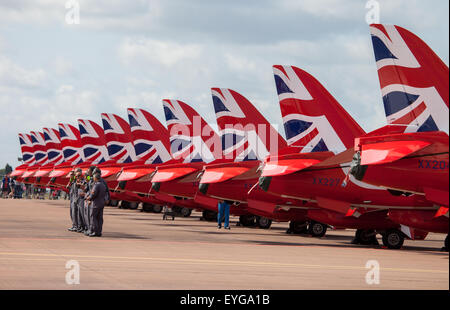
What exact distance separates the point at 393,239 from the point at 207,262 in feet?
24.7

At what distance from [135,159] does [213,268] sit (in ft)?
81.6

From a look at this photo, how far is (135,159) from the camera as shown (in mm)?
38375

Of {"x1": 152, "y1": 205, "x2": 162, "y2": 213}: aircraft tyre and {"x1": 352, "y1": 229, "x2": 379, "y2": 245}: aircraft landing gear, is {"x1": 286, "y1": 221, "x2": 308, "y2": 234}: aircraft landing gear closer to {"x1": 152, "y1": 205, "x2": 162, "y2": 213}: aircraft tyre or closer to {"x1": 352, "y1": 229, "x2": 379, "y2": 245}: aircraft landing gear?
{"x1": 352, "y1": 229, "x2": 379, "y2": 245}: aircraft landing gear

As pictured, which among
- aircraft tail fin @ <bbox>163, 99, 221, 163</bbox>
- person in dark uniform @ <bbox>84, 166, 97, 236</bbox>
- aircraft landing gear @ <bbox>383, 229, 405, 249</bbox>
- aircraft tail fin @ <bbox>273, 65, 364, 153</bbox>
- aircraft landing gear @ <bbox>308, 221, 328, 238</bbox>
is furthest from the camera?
aircraft tail fin @ <bbox>163, 99, 221, 163</bbox>

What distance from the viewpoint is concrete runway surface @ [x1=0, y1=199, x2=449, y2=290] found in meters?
11.8

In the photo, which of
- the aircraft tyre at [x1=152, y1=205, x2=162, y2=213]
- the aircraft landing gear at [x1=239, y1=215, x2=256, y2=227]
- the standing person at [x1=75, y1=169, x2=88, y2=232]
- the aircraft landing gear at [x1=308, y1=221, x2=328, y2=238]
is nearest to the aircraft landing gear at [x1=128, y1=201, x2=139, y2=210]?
the aircraft tyre at [x1=152, y1=205, x2=162, y2=213]

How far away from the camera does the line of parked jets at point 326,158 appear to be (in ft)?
53.5

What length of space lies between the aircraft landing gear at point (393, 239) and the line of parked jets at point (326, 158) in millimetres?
27

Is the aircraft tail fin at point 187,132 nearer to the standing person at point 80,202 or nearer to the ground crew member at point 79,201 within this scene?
the ground crew member at point 79,201

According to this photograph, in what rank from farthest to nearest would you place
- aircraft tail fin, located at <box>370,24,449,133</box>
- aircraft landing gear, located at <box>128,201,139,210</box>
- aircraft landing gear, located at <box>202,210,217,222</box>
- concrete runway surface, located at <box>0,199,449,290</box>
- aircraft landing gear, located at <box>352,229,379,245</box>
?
aircraft landing gear, located at <box>128,201,139,210</box> < aircraft landing gear, located at <box>202,210,217,222</box> < aircraft landing gear, located at <box>352,229,379,245</box> < aircraft tail fin, located at <box>370,24,449,133</box> < concrete runway surface, located at <box>0,199,449,290</box>

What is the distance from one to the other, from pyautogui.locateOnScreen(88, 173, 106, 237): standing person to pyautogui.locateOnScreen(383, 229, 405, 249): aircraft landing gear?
8158mm

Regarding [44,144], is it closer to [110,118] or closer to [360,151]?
[110,118]

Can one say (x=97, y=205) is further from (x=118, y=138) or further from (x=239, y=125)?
(x=118, y=138)

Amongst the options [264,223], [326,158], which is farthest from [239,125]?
[264,223]
